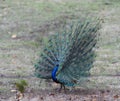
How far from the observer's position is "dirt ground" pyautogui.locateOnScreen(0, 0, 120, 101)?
7113 mm

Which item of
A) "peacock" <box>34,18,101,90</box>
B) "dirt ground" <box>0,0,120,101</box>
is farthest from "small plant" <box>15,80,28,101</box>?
"peacock" <box>34,18,101,90</box>

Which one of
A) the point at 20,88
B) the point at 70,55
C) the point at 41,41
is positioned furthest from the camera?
the point at 41,41

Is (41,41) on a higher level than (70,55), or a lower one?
lower

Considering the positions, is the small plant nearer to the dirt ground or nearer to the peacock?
the dirt ground

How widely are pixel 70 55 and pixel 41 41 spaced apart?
10.6 ft

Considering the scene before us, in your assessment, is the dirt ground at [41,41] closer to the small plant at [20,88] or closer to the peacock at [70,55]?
the small plant at [20,88]

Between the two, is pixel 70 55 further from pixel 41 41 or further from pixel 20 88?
pixel 41 41

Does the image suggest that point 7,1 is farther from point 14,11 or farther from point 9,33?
point 9,33

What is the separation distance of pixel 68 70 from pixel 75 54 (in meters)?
0.23

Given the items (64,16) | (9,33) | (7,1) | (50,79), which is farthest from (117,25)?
(50,79)

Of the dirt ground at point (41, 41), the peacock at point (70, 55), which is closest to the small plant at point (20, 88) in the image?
the dirt ground at point (41, 41)

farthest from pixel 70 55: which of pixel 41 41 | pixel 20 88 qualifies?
pixel 41 41

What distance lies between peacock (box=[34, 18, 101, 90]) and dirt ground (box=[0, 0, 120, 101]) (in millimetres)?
268

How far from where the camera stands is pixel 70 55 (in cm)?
684
